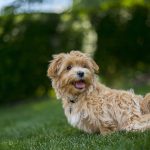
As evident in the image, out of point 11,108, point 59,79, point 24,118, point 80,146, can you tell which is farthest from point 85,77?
point 11,108

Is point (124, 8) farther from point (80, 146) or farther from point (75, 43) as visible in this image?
point (80, 146)

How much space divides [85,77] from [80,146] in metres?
1.12

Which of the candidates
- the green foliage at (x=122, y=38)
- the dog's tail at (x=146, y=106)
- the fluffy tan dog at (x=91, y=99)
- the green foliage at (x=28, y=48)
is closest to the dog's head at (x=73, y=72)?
the fluffy tan dog at (x=91, y=99)

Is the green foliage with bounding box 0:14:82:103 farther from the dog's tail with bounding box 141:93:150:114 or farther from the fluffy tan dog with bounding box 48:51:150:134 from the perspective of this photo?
the dog's tail with bounding box 141:93:150:114

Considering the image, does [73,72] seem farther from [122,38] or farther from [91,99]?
[122,38]

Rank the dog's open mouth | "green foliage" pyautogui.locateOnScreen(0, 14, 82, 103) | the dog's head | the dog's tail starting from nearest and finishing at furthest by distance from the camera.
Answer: the dog's head < the dog's open mouth < the dog's tail < "green foliage" pyautogui.locateOnScreen(0, 14, 82, 103)

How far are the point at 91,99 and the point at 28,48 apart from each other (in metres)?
13.0

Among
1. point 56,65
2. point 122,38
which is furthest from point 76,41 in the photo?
point 56,65

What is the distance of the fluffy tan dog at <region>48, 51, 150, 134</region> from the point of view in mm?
8148

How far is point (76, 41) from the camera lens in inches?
854

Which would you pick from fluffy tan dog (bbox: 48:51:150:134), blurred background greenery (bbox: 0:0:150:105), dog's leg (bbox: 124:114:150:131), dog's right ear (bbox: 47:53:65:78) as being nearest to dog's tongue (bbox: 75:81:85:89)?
fluffy tan dog (bbox: 48:51:150:134)

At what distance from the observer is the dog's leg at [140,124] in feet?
26.0

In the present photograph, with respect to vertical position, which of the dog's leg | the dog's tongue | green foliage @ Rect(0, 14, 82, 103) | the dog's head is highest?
the dog's head

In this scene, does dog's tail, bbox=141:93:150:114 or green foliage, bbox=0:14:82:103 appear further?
green foliage, bbox=0:14:82:103
